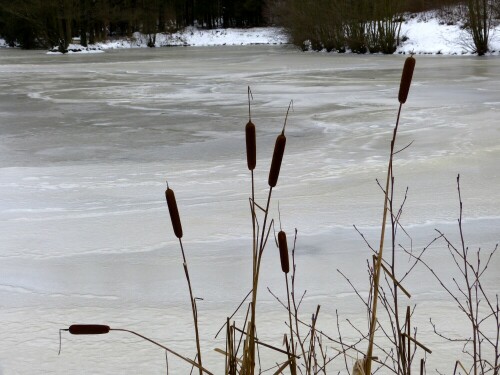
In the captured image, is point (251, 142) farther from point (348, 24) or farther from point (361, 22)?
point (348, 24)

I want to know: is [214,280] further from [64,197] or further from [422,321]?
[64,197]

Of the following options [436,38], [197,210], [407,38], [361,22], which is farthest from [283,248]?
[407,38]

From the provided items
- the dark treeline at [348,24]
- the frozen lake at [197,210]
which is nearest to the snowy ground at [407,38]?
the dark treeline at [348,24]

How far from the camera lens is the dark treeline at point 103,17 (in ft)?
143

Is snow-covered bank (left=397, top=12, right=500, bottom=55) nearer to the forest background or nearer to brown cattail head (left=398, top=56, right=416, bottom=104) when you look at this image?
the forest background

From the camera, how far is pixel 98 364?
9.35ft

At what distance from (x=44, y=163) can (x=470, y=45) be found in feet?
72.9

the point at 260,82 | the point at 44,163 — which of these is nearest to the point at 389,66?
the point at 260,82

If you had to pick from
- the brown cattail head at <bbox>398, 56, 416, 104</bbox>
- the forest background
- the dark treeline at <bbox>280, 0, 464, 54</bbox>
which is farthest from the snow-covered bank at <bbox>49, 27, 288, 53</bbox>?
the brown cattail head at <bbox>398, 56, 416, 104</bbox>

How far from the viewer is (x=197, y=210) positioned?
523cm

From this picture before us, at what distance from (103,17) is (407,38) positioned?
70.7ft

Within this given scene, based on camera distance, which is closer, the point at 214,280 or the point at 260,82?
the point at 214,280

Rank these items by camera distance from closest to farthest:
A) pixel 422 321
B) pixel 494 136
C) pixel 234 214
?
1. pixel 422 321
2. pixel 234 214
3. pixel 494 136

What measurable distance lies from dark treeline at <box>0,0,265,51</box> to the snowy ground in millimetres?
1125
